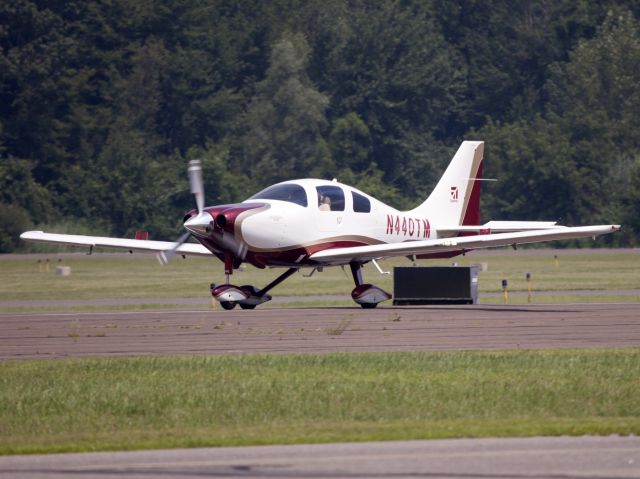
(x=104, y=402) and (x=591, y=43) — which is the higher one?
(x=591, y=43)

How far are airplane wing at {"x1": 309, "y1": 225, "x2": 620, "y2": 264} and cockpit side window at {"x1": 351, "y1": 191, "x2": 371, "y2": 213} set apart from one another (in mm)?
865

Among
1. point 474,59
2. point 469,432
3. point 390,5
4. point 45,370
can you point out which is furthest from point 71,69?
point 469,432

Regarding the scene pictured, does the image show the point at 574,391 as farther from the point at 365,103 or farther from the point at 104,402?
the point at 365,103

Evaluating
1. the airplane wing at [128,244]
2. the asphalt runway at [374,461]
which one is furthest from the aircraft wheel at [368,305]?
the asphalt runway at [374,461]

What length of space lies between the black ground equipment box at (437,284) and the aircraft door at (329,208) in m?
1.84

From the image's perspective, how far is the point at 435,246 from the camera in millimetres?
26234

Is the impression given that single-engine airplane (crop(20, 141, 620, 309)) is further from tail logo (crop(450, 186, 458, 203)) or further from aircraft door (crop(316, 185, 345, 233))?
tail logo (crop(450, 186, 458, 203))

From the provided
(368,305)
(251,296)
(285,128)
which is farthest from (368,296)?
(285,128)

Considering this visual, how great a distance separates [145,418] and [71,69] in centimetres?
6290

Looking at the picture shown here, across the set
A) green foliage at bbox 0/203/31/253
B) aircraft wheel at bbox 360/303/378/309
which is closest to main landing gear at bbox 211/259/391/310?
aircraft wheel at bbox 360/303/378/309

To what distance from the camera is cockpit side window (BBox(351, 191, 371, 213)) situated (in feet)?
91.1

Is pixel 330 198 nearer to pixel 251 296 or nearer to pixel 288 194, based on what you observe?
pixel 288 194

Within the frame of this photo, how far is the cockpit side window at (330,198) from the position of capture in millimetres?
27109

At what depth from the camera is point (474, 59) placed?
91.0m
